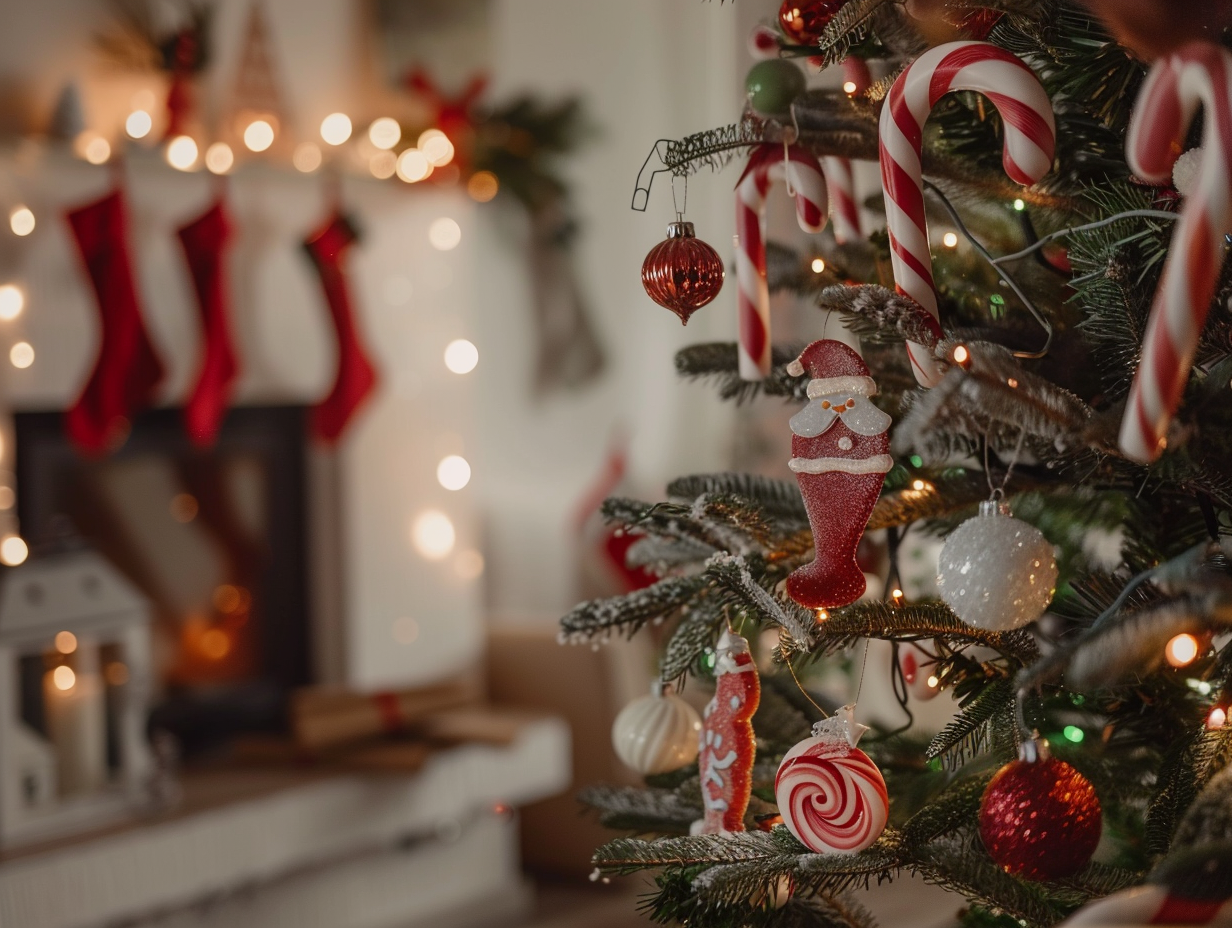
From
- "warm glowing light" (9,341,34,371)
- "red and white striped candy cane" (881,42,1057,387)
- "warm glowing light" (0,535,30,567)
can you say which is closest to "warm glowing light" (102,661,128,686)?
"warm glowing light" (0,535,30,567)

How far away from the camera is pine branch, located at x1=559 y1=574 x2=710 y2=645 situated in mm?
900

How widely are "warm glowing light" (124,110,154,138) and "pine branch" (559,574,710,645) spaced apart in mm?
1880

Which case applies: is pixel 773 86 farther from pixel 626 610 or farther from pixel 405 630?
pixel 405 630

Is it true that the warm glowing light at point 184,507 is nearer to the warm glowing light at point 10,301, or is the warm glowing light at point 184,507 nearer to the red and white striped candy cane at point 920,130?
the warm glowing light at point 10,301

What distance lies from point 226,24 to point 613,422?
141 centimetres

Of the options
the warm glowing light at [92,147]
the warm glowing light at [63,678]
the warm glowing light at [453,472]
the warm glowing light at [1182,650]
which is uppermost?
the warm glowing light at [92,147]

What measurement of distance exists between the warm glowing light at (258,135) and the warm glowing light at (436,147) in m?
0.35

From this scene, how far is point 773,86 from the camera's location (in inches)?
35.1

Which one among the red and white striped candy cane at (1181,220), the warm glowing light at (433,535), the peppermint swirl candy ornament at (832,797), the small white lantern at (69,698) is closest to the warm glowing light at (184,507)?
the small white lantern at (69,698)

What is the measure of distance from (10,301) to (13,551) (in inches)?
17.7

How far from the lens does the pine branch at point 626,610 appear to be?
0.90 metres

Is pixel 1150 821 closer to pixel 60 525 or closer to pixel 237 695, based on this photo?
pixel 60 525

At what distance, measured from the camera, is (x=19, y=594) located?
2.06m

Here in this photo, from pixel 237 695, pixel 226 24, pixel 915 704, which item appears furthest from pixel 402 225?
pixel 915 704
